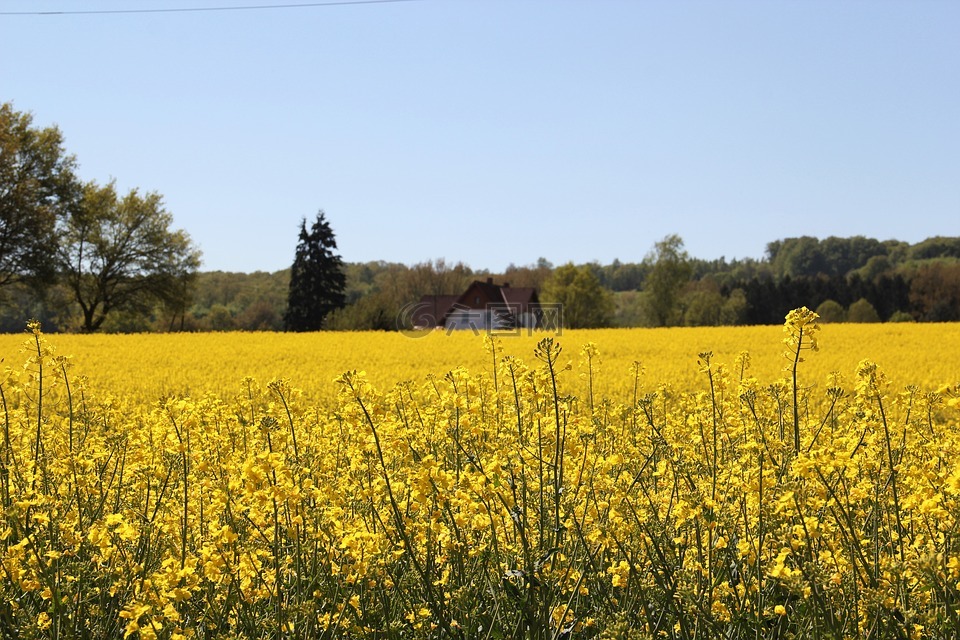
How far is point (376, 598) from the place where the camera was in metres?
4.05

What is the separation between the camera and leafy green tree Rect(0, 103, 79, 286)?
44.1 m

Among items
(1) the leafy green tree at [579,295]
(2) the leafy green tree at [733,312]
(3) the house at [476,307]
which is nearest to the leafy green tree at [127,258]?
(3) the house at [476,307]

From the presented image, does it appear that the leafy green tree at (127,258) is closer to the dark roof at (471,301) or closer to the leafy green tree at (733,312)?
the dark roof at (471,301)

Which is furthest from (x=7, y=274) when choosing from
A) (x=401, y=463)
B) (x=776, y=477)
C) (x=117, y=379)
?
(x=776, y=477)

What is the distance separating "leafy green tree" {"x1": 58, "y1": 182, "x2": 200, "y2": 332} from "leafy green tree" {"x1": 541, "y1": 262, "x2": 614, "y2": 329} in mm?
32206

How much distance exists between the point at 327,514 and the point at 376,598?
817 millimetres

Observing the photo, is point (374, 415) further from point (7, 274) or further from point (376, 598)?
point (7, 274)

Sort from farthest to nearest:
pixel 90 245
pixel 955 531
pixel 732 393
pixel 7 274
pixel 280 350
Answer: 1. pixel 90 245
2. pixel 7 274
3. pixel 280 350
4. pixel 732 393
5. pixel 955 531

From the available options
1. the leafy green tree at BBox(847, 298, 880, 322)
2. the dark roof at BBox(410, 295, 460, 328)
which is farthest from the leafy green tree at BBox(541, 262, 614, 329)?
the leafy green tree at BBox(847, 298, 880, 322)

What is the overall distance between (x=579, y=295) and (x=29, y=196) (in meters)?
44.5

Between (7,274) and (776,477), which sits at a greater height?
(7,274)

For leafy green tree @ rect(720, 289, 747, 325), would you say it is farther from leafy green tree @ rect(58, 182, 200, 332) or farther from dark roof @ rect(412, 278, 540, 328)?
leafy green tree @ rect(58, 182, 200, 332)

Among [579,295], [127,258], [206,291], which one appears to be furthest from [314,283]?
[206,291]

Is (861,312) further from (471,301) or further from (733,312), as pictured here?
(471,301)
